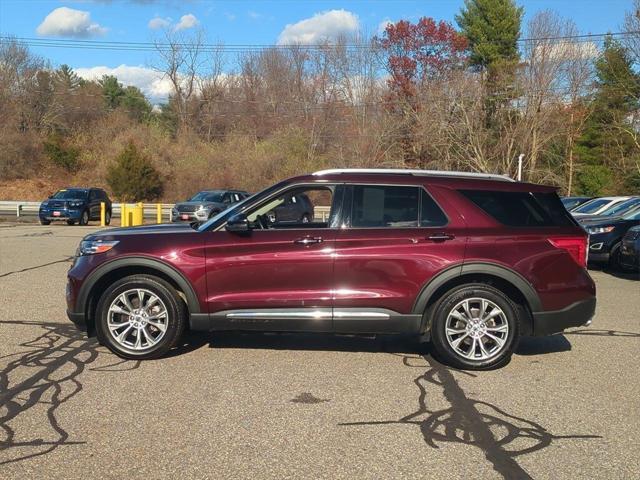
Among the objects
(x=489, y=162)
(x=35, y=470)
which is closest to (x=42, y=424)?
(x=35, y=470)

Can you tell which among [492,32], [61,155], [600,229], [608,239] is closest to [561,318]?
[608,239]

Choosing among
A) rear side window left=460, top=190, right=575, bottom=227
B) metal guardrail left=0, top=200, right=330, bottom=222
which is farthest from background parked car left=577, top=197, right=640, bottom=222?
metal guardrail left=0, top=200, right=330, bottom=222

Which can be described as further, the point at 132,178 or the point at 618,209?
the point at 132,178

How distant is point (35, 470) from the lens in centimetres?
366

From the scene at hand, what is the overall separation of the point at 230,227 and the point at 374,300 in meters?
1.49

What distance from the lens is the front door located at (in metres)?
5.79

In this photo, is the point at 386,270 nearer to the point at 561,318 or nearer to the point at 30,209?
the point at 561,318

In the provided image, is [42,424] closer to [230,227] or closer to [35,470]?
[35,470]

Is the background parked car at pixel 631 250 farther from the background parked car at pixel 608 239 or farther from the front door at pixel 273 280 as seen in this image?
the front door at pixel 273 280

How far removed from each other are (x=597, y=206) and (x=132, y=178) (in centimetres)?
2995

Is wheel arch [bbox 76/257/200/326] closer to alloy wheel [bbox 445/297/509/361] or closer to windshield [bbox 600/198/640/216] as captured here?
alloy wheel [bbox 445/297/509/361]

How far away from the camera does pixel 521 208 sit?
237 inches

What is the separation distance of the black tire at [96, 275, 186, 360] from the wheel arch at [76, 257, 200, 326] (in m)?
0.07

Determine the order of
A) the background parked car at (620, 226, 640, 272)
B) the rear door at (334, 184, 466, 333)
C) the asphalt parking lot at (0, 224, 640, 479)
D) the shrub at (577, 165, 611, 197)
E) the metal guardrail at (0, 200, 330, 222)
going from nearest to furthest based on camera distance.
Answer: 1. the asphalt parking lot at (0, 224, 640, 479)
2. the rear door at (334, 184, 466, 333)
3. the background parked car at (620, 226, 640, 272)
4. the metal guardrail at (0, 200, 330, 222)
5. the shrub at (577, 165, 611, 197)
